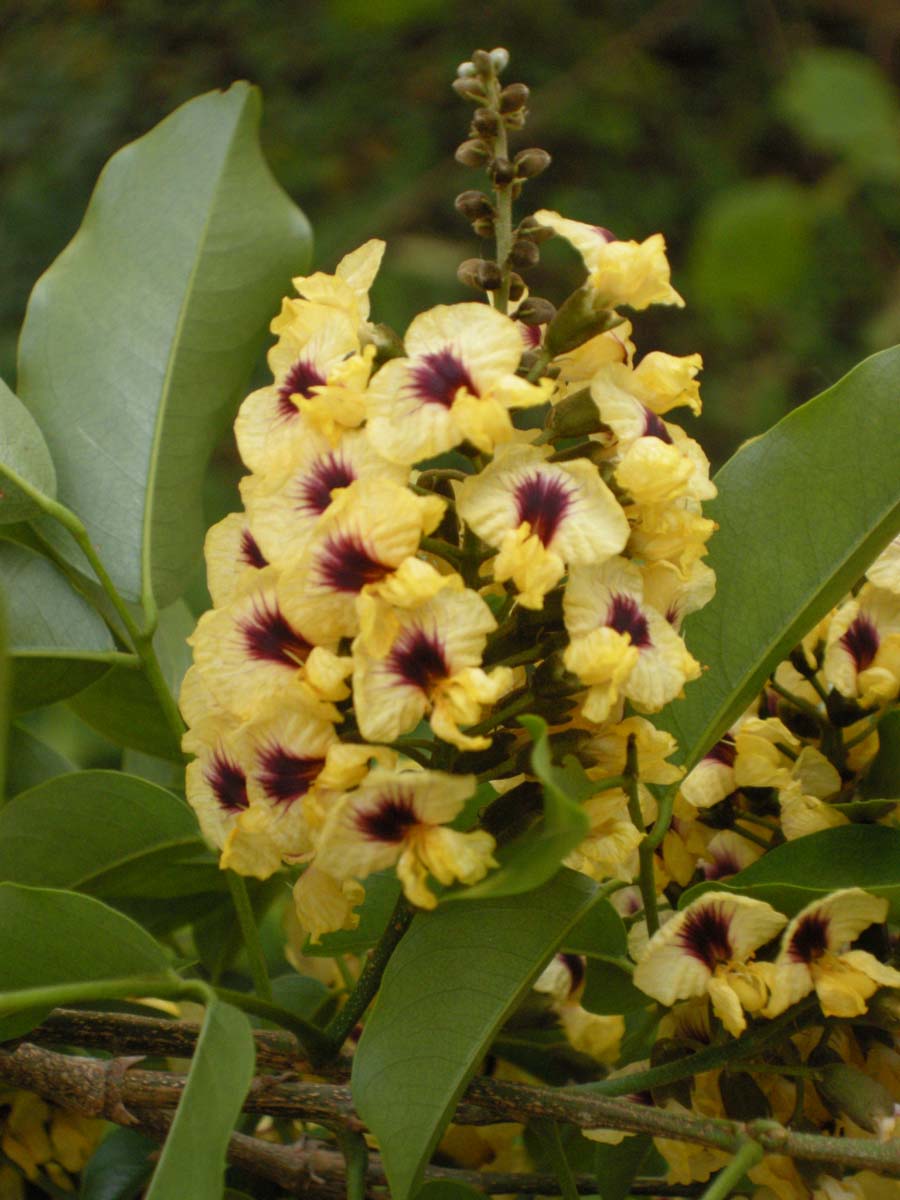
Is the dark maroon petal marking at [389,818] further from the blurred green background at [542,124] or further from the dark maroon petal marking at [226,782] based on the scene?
the blurred green background at [542,124]

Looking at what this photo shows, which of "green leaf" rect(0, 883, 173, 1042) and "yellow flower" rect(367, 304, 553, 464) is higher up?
"yellow flower" rect(367, 304, 553, 464)

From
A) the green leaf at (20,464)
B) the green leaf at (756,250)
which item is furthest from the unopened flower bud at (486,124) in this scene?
the green leaf at (756,250)

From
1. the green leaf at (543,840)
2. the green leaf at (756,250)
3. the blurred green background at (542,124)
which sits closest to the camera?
the green leaf at (543,840)

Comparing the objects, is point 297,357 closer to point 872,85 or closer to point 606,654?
point 606,654

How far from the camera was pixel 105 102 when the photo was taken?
123 inches

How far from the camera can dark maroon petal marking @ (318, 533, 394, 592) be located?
0.48 metres

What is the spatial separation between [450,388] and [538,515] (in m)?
0.05

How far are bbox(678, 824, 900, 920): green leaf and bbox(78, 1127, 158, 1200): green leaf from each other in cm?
30

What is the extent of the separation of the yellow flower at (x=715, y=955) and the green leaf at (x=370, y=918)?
0.12 metres

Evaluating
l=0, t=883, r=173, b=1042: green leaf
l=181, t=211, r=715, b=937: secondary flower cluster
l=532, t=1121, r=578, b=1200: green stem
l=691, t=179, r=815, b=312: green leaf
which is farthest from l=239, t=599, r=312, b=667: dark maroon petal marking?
l=691, t=179, r=815, b=312: green leaf

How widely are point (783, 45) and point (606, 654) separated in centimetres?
304

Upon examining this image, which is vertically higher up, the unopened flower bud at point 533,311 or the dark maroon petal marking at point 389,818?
the unopened flower bud at point 533,311

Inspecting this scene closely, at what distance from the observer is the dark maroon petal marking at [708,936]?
20.4 inches

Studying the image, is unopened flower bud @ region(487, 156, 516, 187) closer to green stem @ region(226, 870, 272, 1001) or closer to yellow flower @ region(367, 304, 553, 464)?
yellow flower @ region(367, 304, 553, 464)
